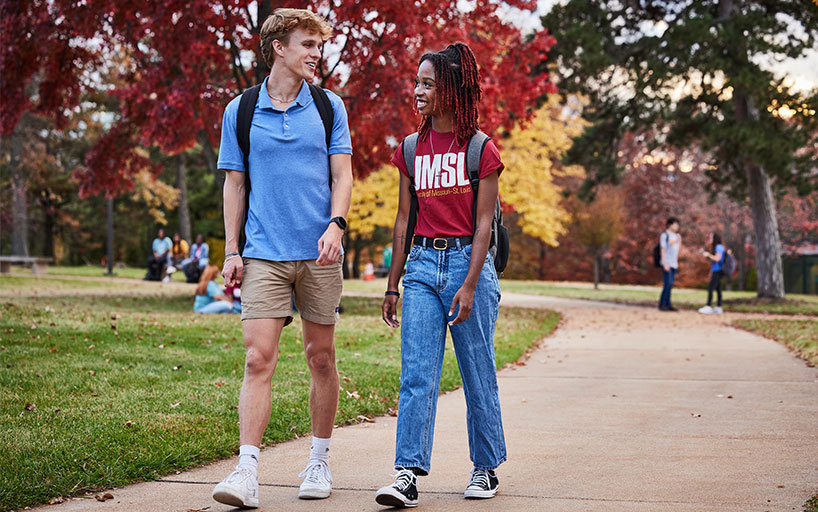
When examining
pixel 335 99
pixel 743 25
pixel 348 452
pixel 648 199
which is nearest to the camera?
pixel 335 99

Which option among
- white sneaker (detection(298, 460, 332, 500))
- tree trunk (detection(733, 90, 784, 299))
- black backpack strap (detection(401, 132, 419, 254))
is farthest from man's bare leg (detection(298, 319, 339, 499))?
tree trunk (detection(733, 90, 784, 299))

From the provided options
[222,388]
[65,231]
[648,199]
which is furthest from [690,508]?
[65,231]

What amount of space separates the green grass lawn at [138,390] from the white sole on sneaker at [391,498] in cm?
136

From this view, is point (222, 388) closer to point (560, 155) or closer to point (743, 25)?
point (743, 25)

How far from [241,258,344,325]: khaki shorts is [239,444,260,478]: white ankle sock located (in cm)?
58

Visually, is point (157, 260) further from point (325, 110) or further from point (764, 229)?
point (325, 110)

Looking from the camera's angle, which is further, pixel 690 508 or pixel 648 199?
pixel 648 199

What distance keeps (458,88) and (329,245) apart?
0.94 meters

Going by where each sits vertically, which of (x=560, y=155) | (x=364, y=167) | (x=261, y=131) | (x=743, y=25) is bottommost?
(x=261, y=131)

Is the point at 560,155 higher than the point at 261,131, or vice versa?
the point at 560,155

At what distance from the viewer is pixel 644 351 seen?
1104 cm

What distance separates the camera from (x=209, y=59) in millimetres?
14883

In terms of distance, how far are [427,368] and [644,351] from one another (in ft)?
24.7

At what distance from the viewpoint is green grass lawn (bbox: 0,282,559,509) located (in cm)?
460
